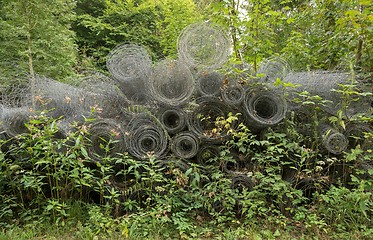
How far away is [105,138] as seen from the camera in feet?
11.9

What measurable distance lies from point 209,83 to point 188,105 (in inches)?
17.1

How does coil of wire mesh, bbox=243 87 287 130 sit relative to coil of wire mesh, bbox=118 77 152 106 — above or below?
below

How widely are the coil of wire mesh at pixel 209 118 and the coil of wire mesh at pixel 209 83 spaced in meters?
0.09

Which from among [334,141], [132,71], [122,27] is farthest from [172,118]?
[122,27]

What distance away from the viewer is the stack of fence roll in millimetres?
3635

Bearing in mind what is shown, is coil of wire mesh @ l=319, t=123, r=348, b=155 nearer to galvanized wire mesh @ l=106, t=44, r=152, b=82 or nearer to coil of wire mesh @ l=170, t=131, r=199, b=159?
coil of wire mesh @ l=170, t=131, r=199, b=159

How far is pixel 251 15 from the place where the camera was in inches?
198

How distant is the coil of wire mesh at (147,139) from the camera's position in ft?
11.8

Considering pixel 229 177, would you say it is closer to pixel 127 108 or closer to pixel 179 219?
pixel 179 219

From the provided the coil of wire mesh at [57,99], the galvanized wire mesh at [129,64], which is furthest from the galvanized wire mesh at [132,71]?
the coil of wire mesh at [57,99]

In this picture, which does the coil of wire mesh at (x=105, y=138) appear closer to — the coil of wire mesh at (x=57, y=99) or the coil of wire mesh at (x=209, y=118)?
the coil of wire mesh at (x=57, y=99)

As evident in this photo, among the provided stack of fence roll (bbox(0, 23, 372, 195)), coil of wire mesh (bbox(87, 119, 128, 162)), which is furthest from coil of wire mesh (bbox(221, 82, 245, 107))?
coil of wire mesh (bbox(87, 119, 128, 162))

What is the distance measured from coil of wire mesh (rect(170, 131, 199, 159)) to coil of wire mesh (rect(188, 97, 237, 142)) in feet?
0.28

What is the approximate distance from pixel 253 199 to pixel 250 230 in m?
0.38
